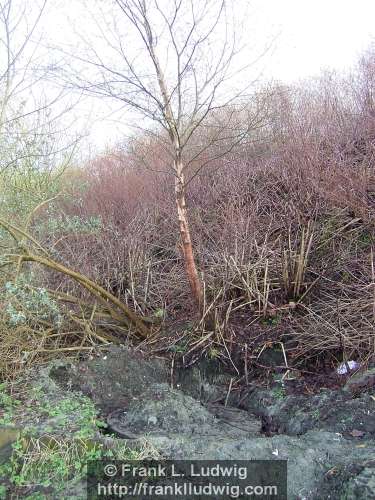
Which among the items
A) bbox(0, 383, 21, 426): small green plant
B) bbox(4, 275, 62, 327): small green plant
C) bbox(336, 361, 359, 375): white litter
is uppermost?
bbox(4, 275, 62, 327): small green plant

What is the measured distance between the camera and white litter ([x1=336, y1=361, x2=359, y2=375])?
439cm

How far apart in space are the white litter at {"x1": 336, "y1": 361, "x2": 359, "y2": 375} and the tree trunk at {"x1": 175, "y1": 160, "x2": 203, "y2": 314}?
5.26ft

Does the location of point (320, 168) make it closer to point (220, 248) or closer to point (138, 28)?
point (220, 248)

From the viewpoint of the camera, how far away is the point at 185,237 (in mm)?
5023

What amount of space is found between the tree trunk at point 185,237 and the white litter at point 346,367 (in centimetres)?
160

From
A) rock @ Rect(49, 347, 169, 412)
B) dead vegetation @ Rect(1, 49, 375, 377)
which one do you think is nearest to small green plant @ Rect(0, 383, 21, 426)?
dead vegetation @ Rect(1, 49, 375, 377)

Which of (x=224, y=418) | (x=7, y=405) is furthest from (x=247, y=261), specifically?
(x=7, y=405)

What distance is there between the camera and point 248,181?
747 cm

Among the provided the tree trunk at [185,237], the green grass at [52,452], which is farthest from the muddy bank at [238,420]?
the tree trunk at [185,237]

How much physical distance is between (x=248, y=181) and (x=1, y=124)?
12.6ft

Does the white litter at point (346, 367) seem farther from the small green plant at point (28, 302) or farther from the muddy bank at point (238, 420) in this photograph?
the small green plant at point (28, 302)

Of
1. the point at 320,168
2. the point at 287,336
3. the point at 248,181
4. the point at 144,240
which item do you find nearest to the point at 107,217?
the point at 144,240

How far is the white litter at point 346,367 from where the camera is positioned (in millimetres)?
4393

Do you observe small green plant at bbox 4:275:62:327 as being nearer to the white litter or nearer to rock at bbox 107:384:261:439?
rock at bbox 107:384:261:439
